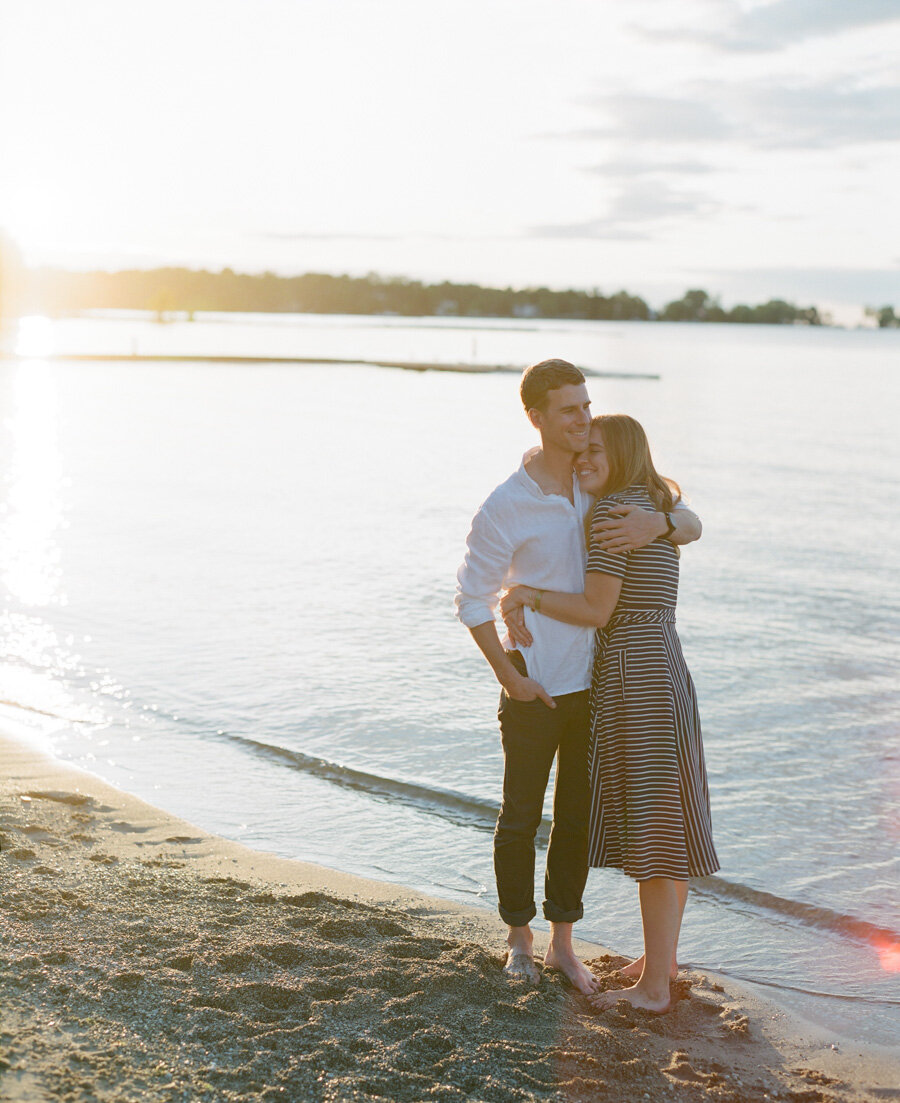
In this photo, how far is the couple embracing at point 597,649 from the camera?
3.72 metres

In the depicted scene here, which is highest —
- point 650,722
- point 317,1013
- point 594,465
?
point 594,465

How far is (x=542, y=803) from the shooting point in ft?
13.1

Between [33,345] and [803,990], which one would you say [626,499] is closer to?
[803,990]

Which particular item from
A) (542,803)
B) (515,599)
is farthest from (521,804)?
(515,599)

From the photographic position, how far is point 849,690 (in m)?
8.91

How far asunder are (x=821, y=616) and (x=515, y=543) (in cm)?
870

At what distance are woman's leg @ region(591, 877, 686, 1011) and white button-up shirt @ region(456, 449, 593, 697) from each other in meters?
0.73

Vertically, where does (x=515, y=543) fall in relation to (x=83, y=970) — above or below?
above

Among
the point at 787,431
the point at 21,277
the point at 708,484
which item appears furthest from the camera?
the point at 21,277

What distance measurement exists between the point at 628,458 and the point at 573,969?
1818 mm

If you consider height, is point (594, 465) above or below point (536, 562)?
above

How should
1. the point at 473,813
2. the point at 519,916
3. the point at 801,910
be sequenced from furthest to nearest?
the point at 473,813 < the point at 801,910 < the point at 519,916

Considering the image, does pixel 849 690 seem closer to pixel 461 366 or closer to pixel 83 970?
pixel 83 970

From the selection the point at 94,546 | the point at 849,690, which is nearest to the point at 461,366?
the point at 94,546
